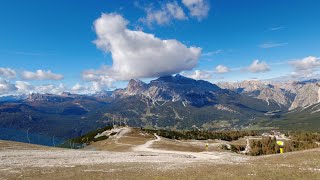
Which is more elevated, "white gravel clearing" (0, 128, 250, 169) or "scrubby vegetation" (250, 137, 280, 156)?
"white gravel clearing" (0, 128, 250, 169)

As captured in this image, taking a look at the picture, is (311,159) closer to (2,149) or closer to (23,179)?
(23,179)

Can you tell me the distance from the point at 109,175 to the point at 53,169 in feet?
35.2

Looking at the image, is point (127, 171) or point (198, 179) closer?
point (198, 179)

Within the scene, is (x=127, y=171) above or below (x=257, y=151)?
above

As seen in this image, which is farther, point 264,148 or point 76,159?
point 264,148

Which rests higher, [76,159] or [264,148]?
[76,159]

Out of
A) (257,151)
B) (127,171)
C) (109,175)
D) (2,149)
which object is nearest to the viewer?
(109,175)

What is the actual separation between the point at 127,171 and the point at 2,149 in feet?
145

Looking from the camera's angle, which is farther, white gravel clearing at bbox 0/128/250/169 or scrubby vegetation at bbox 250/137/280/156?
scrubby vegetation at bbox 250/137/280/156

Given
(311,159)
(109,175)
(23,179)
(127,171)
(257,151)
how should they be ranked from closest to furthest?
(23,179)
(109,175)
(127,171)
(311,159)
(257,151)

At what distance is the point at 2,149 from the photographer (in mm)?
72000

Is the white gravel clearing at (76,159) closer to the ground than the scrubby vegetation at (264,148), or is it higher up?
higher up

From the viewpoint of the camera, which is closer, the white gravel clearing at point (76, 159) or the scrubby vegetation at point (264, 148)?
the white gravel clearing at point (76, 159)

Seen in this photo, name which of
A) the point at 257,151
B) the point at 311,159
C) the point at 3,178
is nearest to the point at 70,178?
the point at 3,178
